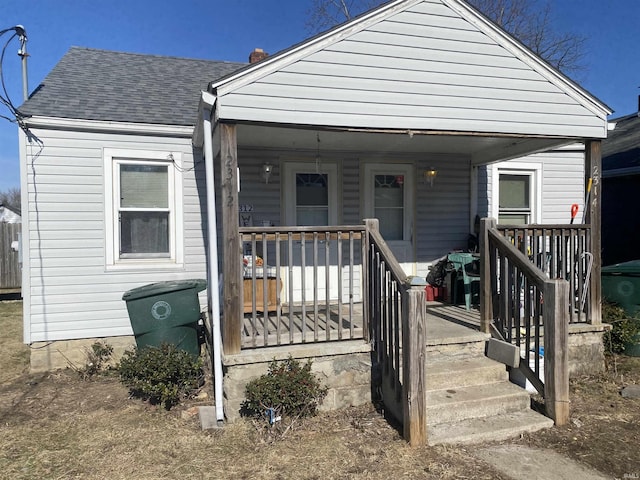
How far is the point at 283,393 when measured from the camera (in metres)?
3.79

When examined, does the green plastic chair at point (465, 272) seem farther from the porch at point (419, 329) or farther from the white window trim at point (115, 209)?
the white window trim at point (115, 209)

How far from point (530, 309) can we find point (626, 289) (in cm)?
242

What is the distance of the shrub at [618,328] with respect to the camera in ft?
18.1

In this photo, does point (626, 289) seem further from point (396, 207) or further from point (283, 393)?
point (283, 393)

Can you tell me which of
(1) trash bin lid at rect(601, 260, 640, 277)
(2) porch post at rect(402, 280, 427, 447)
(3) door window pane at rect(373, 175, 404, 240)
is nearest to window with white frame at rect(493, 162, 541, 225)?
(3) door window pane at rect(373, 175, 404, 240)

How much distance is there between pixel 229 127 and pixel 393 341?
241 centimetres

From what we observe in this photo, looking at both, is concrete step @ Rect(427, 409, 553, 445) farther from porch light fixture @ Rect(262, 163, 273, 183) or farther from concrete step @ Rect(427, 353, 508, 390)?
porch light fixture @ Rect(262, 163, 273, 183)

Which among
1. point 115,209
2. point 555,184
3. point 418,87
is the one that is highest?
point 418,87

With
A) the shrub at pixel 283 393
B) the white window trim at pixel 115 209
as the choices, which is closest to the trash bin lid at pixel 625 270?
the shrub at pixel 283 393

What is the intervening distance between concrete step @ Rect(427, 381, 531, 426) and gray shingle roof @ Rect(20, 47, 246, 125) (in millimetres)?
4496

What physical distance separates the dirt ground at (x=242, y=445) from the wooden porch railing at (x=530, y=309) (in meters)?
0.39

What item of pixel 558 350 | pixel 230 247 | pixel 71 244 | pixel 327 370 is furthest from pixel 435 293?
pixel 71 244

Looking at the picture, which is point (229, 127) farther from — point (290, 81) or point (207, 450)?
point (207, 450)

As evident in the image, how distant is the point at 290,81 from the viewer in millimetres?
4262
